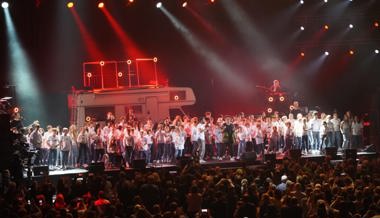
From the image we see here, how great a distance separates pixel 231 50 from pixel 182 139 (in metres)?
11.0

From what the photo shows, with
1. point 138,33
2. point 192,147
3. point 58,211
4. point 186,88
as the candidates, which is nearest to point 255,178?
point 58,211

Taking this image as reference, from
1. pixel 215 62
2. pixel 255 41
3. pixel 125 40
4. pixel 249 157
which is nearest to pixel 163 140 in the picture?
pixel 249 157

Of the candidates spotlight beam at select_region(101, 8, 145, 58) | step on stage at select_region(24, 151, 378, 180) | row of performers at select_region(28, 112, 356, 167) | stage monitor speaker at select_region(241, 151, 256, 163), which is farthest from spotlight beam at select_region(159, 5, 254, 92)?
stage monitor speaker at select_region(241, 151, 256, 163)

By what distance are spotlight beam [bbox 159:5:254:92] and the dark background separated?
0.62 ft

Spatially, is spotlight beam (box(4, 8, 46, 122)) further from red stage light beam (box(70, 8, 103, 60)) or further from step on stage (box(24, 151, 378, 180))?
step on stage (box(24, 151, 378, 180))

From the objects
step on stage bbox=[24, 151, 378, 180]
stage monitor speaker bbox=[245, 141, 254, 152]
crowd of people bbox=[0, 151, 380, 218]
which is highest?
stage monitor speaker bbox=[245, 141, 254, 152]

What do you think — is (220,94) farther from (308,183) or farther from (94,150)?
(308,183)

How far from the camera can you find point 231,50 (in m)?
34.5

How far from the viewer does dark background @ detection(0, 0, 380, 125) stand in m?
29.5

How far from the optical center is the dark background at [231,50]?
29547mm

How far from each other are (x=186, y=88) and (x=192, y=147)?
6.06 m

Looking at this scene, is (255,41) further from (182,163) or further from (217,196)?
(217,196)

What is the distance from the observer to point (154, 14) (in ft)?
106

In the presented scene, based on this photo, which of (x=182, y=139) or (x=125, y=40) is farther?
(x=125, y=40)
